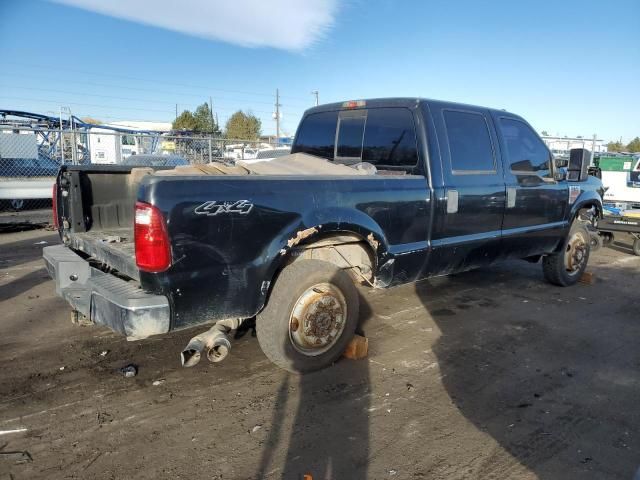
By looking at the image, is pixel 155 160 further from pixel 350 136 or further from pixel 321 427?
pixel 321 427

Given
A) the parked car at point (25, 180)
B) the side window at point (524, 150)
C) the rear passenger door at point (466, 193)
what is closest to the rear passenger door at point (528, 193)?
the side window at point (524, 150)

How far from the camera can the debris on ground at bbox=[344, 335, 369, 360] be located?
400 centimetres

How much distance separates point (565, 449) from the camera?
9.30 ft

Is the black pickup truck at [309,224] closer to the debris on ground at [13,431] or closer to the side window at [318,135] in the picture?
the side window at [318,135]

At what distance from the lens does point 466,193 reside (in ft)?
14.8

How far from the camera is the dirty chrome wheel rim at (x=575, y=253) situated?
20.6ft

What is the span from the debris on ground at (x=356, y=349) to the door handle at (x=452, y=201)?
1383 mm

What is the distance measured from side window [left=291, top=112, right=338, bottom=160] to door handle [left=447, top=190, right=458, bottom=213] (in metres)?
1.33

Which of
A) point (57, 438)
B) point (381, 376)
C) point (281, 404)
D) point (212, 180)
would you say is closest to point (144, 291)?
point (212, 180)

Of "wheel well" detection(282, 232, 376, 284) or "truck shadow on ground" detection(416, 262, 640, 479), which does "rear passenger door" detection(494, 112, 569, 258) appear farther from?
"wheel well" detection(282, 232, 376, 284)

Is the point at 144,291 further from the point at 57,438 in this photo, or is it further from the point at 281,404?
the point at 281,404

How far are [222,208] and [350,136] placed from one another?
7.49ft

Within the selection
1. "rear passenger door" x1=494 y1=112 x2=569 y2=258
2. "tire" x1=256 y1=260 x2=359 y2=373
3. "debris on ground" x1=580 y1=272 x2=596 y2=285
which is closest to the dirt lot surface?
"tire" x1=256 y1=260 x2=359 y2=373

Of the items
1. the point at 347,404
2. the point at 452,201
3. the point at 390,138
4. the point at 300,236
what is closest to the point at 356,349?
the point at 347,404
